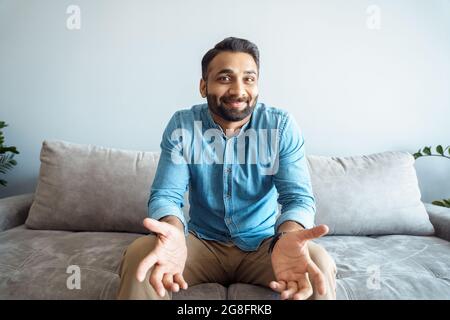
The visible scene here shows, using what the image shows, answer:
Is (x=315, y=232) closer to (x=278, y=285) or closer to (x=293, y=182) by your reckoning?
(x=278, y=285)

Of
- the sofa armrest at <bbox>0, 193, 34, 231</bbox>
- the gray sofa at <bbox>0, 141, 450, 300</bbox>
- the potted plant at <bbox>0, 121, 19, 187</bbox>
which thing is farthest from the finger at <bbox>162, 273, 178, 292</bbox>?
the potted plant at <bbox>0, 121, 19, 187</bbox>

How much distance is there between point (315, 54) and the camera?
6.33 feet

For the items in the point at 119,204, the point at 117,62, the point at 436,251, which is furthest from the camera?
the point at 117,62

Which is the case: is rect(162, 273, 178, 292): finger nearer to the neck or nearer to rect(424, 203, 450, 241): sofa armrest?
the neck

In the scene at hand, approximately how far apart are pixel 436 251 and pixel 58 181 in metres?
1.72

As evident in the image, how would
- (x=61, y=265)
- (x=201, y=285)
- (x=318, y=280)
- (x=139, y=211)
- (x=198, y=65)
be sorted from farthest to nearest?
(x=198, y=65)
(x=139, y=211)
(x=61, y=265)
(x=201, y=285)
(x=318, y=280)

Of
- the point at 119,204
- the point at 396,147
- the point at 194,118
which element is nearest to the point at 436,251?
the point at 396,147

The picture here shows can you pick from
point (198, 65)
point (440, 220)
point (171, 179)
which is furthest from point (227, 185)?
point (440, 220)

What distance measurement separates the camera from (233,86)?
1.06m

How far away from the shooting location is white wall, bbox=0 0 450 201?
1.91 metres

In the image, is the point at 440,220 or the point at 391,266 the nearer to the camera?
the point at 391,266

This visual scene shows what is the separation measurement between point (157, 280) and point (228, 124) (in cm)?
58

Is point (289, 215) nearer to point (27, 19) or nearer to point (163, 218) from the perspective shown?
point (163, 218)
